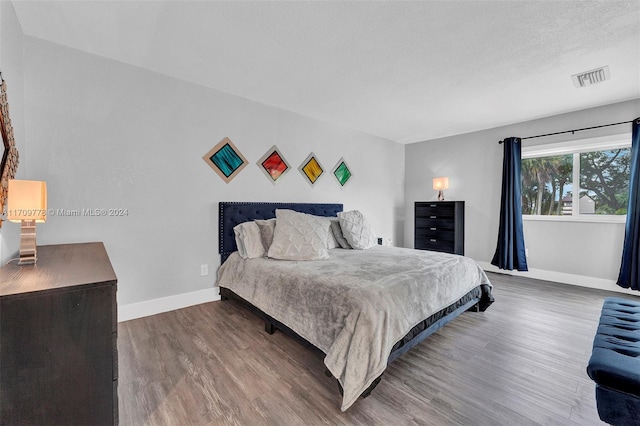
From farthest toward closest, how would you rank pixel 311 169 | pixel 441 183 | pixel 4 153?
pixel 441 183
pixel 311 169
pixel 4 153

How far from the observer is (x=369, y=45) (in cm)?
212

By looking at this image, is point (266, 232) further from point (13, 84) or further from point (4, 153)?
point (13, 84)

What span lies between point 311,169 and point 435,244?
101 inches

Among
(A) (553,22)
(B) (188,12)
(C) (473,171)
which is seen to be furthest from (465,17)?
(C) (473,171)

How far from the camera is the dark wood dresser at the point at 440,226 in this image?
431 cm

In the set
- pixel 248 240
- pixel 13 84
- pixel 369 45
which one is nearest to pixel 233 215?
pixel 248 240

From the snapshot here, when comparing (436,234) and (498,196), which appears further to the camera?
(436,234)

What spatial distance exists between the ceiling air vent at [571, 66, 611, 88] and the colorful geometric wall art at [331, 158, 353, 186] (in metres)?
2.81

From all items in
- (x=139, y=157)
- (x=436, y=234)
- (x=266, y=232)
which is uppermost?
(x=139, y=157)

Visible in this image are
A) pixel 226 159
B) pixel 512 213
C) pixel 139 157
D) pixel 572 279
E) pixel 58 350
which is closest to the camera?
pixel 58 350

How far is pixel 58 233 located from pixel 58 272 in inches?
54.0

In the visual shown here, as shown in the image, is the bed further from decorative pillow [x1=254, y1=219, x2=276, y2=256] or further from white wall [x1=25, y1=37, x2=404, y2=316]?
white wall [x1=25, y1=37, x2=404, y2=316]

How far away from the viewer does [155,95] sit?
2562 millimetres

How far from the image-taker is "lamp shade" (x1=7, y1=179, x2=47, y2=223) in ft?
4.04
